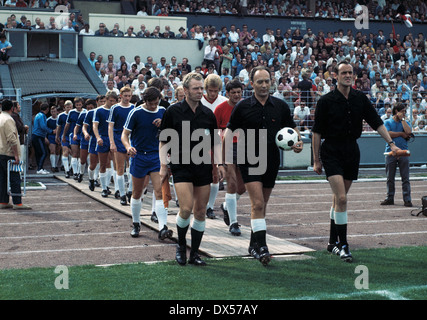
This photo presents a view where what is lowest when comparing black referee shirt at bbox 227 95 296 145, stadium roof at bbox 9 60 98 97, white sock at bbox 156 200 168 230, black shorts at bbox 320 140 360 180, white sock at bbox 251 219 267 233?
white sock at bbox 156 200 168 230

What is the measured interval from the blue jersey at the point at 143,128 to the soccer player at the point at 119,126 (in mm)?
2034

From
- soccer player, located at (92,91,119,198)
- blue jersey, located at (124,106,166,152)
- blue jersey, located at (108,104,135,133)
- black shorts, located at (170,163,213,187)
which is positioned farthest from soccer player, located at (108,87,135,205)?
black shorts, located at (170,163,213,187)

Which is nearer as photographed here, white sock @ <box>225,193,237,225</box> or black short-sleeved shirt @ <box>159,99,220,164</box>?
black short-sleeved shirt @ <box>159,99,220,164</box>

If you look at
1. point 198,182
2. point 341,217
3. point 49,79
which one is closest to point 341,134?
point 341,217

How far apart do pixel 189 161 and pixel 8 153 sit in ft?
21.4

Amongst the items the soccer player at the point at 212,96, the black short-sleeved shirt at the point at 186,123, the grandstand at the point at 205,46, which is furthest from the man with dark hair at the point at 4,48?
the black short-sleeved shirt at the point at 186,123

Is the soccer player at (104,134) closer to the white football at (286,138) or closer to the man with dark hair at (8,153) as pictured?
the man with dark hair at (8,153)

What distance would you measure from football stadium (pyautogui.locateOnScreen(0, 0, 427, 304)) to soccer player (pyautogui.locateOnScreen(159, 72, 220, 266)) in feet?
0.05

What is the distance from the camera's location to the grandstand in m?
23.2

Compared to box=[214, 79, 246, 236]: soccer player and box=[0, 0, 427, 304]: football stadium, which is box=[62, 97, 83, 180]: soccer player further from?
box=[214, 79, 246, 236]: soccer player

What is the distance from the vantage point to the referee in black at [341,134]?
7.82 meters

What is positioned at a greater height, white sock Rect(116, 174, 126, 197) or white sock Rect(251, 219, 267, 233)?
white sock Rect(251, 219, 267, 233)

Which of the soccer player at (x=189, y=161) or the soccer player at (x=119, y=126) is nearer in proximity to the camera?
the soccer player at (x=189, y=161)

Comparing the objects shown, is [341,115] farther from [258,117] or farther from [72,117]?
[72,117]
